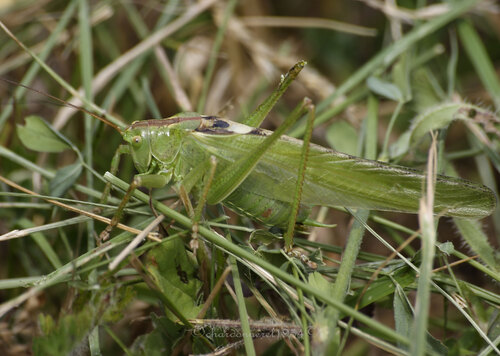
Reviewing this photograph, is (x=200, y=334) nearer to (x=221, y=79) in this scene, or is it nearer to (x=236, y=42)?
(x=221, y=79)

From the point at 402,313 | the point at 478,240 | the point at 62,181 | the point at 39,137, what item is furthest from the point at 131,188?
the point at 478,240

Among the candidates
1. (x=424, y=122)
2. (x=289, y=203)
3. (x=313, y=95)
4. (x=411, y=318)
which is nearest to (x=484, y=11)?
(x=313, y=95)

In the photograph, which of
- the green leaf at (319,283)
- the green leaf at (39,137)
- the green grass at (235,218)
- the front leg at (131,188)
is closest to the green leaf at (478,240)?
the green grass at (235,218)

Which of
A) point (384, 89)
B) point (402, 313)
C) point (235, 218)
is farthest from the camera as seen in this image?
point (235, 218)

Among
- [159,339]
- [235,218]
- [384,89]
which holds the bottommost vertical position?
[159,339]

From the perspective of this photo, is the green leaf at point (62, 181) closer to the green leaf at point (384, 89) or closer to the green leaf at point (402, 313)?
the green leaf at point (402, 313)

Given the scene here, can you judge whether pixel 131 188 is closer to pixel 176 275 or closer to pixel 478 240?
pixel 176 275
